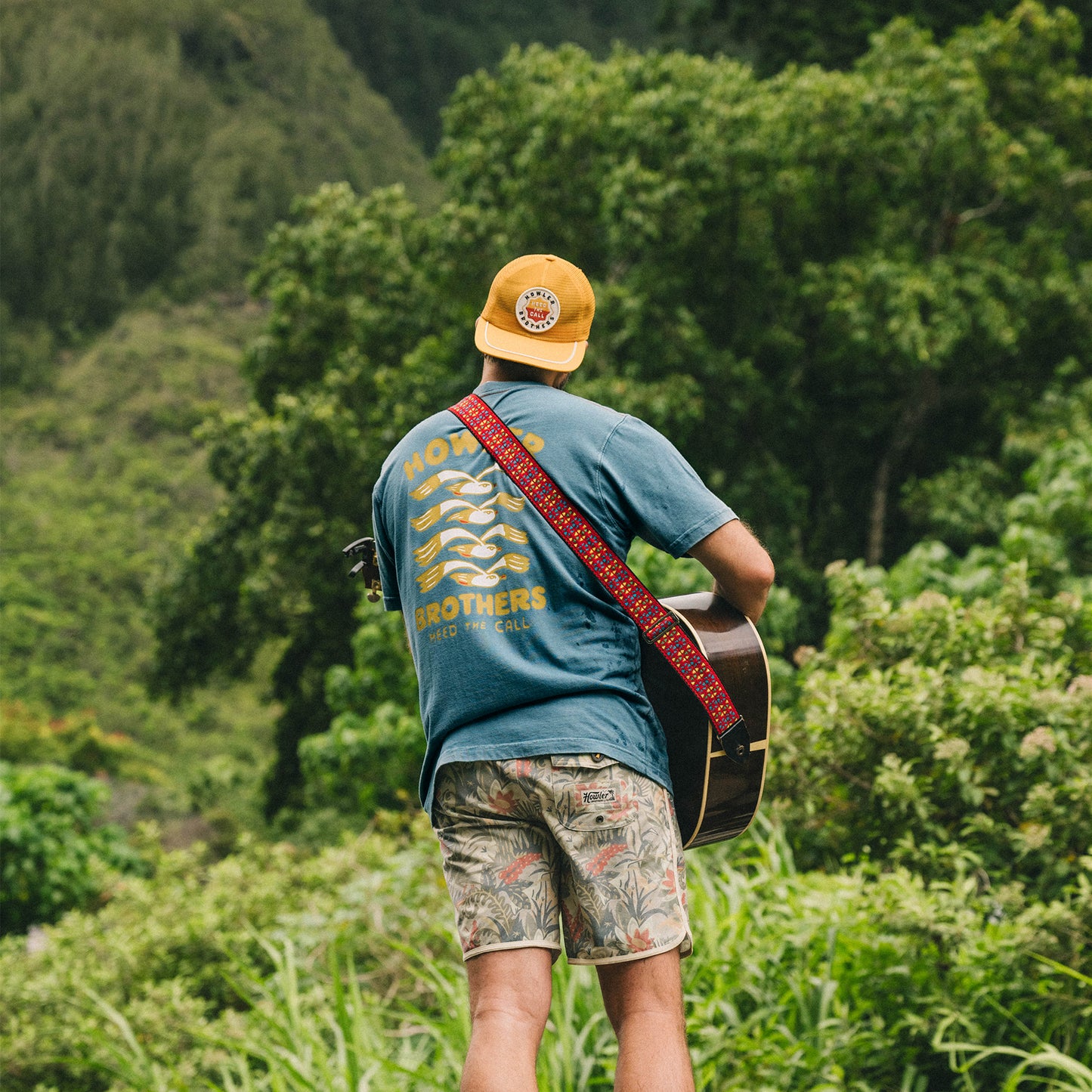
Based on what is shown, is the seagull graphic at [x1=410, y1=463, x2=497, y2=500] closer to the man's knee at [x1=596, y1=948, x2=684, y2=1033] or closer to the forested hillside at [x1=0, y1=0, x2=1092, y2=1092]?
the man's knee at [x1=596, y1=948, x2=684, y2=1033]

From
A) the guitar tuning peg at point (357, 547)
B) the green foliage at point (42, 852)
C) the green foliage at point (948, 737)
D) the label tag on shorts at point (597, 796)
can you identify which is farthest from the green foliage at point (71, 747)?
the label tag on shorts at point (597, 796)

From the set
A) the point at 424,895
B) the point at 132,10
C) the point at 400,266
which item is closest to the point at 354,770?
the point at 424,895

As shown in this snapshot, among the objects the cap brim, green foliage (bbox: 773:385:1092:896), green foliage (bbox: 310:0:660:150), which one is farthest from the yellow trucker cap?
green foliage (bbox: 310:0:660:150)

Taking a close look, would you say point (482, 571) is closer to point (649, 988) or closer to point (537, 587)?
point (537, 587)

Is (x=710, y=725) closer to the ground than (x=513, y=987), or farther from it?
farther from it

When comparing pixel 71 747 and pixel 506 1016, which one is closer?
pixel 506 1016

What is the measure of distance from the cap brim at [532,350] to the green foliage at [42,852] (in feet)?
25.3

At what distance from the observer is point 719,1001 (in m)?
3.33

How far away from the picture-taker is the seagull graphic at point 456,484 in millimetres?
2119

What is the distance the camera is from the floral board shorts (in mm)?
1993

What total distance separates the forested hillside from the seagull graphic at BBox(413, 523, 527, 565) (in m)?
1.71

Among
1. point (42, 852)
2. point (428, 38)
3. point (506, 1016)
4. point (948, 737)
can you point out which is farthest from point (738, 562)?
point (428, 38)

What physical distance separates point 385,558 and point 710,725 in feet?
2.29

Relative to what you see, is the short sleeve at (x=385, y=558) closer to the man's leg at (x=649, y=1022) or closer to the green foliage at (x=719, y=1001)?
the man's leg at (x=649, y=1022)
